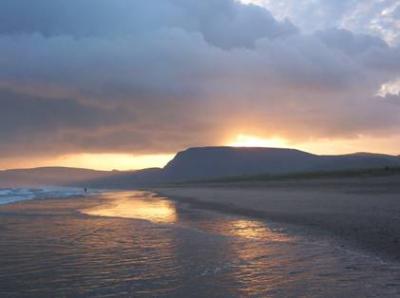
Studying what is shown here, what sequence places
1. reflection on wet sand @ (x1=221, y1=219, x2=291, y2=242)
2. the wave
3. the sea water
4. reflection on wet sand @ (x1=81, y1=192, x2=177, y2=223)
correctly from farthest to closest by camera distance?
the wave → reflection on wet sand @ (x1=81, y1=192, x2=177, y2=223) → reflection on wet sand @ (x1=221, y1=219, x2=291, y2=242) → the sea water

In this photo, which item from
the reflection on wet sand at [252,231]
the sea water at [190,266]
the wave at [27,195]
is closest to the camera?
the sea water at [190,266]

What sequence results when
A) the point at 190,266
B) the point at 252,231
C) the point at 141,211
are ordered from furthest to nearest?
the point at 141,211, the point at 252,231, the point at 190,266

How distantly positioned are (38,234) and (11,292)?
10.7m

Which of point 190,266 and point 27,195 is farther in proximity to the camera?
point 27,195

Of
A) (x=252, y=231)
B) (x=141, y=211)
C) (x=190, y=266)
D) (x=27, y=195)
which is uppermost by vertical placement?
(x=27, y=195)

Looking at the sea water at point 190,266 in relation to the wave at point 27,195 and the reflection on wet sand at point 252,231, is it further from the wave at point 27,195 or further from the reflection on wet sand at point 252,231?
the wave at point 27,195

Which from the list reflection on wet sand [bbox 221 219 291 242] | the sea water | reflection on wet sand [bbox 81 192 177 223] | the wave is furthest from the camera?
the wave

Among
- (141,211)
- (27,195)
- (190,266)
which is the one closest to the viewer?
(190,266)

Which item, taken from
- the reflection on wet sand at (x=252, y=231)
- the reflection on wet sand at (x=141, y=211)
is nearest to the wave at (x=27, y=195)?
the reflection on wet sand at (x=141, y=211)

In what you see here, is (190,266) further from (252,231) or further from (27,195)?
(27,195)

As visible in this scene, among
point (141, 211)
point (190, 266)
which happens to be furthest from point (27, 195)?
point (190, 266)

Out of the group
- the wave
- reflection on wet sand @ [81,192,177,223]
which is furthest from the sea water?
the wave

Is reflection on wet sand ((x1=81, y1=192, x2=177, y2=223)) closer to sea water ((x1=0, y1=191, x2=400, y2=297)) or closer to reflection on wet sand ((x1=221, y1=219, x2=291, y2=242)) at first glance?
reflection on wet sand ((x1=221, y1=219, x2=291, y2=242))

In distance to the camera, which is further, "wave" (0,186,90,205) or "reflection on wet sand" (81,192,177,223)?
"wave" (0,186,90,205)
